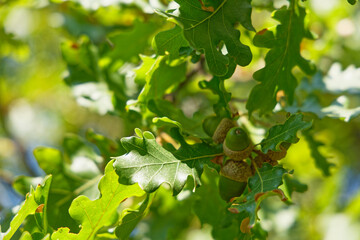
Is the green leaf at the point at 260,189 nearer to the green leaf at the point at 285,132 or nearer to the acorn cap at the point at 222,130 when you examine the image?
the green leaf at the point at 285,132

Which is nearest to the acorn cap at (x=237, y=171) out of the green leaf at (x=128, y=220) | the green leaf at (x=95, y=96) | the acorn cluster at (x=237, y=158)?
the acorn cluster at (x=237, y=158)

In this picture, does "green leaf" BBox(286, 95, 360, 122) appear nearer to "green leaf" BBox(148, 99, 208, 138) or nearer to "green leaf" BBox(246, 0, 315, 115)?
"green leaf" BBox(246, 0, 315, 115)

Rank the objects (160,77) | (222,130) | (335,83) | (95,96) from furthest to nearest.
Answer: (335,83), (95,96), (160,77), (222,130)

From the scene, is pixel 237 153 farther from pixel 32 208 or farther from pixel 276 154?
pixel 32 208

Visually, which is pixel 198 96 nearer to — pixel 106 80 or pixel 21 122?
pixel 106 80

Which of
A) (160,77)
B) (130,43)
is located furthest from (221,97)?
(130,43)

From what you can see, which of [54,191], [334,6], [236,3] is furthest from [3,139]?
[236,3]
